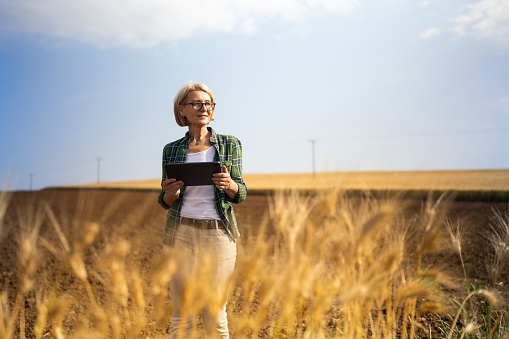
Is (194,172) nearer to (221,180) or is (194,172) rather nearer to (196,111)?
(221,180)

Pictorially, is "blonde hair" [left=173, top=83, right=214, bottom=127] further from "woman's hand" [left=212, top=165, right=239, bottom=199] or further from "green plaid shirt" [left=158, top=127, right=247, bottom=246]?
"woman's hand" [left=212, top=165, right=239, bottom=199]

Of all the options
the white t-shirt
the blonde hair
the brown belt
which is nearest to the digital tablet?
the white t-shirt

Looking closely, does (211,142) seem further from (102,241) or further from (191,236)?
(102,241)

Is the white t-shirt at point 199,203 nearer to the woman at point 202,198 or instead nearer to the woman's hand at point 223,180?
the woman at point 202,198

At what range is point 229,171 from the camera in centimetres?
282

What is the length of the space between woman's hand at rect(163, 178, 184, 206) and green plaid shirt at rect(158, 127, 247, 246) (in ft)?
0.35

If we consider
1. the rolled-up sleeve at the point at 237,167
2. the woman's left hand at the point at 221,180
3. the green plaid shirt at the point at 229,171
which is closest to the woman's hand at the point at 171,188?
the green plaid shirt at the point at 229,171

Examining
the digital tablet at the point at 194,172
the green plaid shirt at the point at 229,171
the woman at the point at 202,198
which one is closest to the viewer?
the digital tablet at the point at 194,172

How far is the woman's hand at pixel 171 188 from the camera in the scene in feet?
8.25

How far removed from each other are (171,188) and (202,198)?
8.6 inches

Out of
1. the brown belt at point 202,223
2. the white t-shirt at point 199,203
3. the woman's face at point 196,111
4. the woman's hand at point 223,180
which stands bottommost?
the brown belt at point 202,223

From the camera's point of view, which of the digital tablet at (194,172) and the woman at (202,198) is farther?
the woman at (202,198)

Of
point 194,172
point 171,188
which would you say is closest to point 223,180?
point 194,172

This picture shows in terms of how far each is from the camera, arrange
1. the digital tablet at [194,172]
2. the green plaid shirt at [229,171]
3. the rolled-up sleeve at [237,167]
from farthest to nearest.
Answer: the rolled-up sleeve at [237,167], the green plaid shirt at [229,171], the digital tablet at [194,172]
